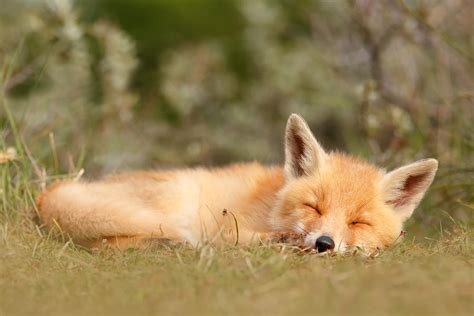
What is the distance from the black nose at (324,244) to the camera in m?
3.54

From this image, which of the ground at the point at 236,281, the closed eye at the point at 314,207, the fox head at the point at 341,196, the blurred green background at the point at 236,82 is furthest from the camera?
the blurred green background at the point at 236,82

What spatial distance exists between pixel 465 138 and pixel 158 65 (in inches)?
194

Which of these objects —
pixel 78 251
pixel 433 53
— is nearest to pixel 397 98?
pixel 433 53

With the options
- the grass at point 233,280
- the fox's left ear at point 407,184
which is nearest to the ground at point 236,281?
the grass at point 233,280

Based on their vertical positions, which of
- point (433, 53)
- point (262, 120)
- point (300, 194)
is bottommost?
point (262, 120)

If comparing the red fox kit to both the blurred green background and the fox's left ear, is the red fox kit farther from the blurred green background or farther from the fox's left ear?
the blurred green background

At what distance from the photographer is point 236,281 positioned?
2.85 metres

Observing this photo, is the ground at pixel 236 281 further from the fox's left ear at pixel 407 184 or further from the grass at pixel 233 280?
the fox's left ear at pixel 407 184

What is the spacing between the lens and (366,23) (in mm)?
7098

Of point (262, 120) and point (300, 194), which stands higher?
point (300, 194)

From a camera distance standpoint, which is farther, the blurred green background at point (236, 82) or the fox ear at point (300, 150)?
the blurred green background at point (236, 82)

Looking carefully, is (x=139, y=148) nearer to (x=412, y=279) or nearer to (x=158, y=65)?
(x=158, y=65)

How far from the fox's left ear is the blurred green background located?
18.2 inches

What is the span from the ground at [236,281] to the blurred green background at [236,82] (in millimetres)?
1395
